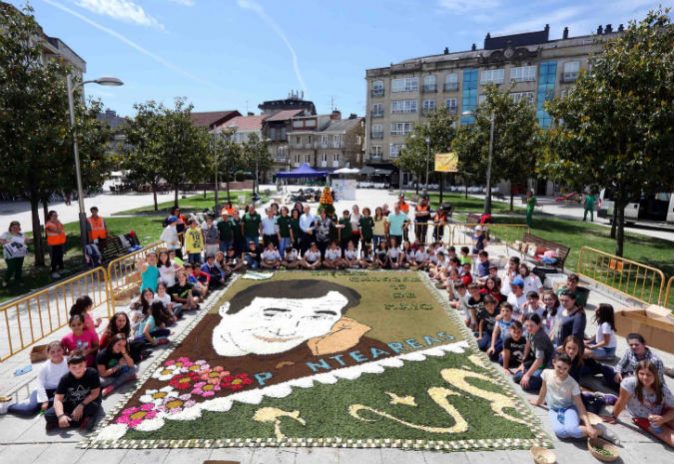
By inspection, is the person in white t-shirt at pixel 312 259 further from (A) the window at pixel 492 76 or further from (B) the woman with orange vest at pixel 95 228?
(A) the window at pixel 492 76

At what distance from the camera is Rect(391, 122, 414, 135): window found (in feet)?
205

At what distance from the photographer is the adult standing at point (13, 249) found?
11.2 metres

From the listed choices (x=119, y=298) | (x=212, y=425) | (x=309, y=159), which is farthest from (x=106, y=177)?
(x=309, y=159)

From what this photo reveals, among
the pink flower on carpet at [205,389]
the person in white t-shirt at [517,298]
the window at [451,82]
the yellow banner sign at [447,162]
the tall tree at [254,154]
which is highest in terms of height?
the window at [451,82]

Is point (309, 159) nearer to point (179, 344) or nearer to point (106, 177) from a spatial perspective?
point (106, 177)

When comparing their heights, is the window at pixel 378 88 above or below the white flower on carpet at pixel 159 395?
above

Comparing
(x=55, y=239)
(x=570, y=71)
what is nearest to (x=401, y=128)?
(x=570, y=71)

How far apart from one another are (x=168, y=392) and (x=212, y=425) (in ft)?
4.05

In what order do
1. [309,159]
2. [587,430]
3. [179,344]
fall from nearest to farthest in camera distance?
[587,430] → [179,344] → [309,159]

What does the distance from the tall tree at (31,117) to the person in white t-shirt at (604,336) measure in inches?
580

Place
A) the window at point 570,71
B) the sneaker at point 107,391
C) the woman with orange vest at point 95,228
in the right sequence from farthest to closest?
1. the window at point 570,71
2. the woman with orange vest at point 95,228
3. the sneaker at point 107,391

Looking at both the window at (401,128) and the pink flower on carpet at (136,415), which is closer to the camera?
the pink flower on carpet at (136,415)

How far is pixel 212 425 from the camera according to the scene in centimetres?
552

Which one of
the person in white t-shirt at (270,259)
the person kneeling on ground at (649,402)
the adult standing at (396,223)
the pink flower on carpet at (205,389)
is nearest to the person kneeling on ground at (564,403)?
the person kneeling on ground at (649,402)
